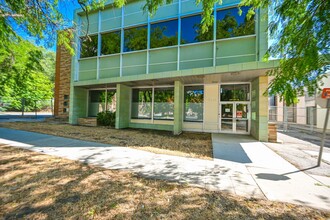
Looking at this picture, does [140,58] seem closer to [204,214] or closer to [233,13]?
[233,13]

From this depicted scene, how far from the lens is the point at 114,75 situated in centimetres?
1300

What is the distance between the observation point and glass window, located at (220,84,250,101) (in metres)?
11.2

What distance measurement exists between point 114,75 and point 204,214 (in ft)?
39.8

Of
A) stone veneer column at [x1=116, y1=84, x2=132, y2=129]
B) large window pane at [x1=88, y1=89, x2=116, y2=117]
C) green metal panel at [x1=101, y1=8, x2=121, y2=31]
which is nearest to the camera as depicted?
stone veneer column at [x1=116, y1=84, x2=132, y2=129]

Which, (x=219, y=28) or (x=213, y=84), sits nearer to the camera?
(x=219, y=28)

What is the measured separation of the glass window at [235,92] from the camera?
36.7 ft

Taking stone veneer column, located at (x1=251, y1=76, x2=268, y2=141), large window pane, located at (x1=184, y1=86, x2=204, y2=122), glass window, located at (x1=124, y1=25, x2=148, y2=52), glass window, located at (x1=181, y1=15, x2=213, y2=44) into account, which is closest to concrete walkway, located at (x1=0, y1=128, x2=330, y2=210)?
stone veneer column, located at (x1=251, y1=76, x2=268, y2=141)

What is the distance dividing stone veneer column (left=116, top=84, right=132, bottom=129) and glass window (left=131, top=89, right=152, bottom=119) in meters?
0.50

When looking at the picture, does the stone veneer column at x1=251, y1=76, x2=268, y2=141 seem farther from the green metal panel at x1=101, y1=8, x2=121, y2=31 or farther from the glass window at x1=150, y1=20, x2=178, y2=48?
the green metal panel at x1=101, y1=8, x2=121, y2=31

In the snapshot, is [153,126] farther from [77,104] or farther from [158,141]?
[77,104]

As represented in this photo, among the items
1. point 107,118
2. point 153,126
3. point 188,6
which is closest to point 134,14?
point 188,6

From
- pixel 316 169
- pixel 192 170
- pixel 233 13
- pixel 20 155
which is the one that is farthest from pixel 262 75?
pixel 20 155

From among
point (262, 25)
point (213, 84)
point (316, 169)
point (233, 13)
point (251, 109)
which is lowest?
point (316, 169)

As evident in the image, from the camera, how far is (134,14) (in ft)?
41.0
